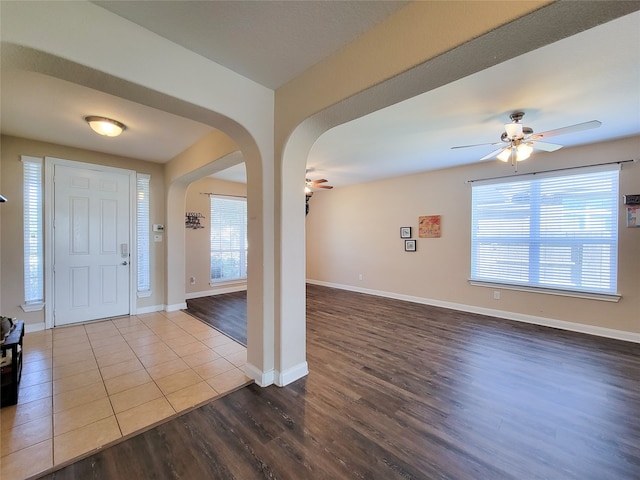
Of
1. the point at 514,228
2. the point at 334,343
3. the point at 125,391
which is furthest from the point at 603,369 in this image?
the point at 125,391

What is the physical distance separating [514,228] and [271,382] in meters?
4.22

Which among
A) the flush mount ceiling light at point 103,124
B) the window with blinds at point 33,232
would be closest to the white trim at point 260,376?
the flush mount ceiling light at point 103,124

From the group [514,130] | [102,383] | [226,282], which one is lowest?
[102,383]

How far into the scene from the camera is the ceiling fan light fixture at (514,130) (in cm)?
259

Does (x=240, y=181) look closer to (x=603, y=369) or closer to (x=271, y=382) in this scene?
(x=271, y=382)

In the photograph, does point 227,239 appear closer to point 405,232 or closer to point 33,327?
point 33,327

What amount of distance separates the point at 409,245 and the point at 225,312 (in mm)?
3698

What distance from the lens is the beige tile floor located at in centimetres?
172

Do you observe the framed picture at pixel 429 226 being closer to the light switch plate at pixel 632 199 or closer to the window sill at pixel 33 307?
the light switch plate at pixel 632 199

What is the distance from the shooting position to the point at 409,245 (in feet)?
17.8

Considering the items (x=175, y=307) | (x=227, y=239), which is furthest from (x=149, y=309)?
(x=227, y=239)

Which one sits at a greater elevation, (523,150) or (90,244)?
(523,150)

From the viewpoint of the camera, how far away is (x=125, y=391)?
228 cm

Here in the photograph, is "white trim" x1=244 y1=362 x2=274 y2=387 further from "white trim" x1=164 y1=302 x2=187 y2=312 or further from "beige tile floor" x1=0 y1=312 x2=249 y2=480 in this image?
"white trim" x1=164 y1=302 x2=187 y2=312
